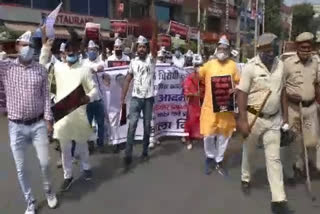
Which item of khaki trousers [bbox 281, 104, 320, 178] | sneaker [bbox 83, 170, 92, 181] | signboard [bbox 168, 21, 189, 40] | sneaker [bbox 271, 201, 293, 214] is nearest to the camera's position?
sneaker [bbox 271, 201, 293, 214]

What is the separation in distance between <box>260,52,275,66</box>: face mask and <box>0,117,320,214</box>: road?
1545 millimetres

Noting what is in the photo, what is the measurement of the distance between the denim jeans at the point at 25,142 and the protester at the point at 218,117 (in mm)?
2436

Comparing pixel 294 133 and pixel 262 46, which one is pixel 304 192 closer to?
pixel 294 133

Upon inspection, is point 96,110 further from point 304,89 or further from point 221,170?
point 304,89

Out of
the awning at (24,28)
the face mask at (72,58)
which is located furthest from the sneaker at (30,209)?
the awning at (24,28)

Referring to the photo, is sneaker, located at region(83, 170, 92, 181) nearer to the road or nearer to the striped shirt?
the road

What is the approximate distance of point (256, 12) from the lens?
1884 inches

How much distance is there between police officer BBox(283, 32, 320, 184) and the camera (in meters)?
6.73

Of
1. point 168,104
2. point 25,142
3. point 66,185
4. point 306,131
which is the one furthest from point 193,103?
point 25,142

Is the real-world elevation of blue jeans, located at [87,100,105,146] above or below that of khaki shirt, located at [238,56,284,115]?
below

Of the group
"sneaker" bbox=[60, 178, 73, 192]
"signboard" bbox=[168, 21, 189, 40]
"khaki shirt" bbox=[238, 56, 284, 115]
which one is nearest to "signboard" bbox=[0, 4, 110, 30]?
"signboard" bbox=[168, 21, 189, 40]

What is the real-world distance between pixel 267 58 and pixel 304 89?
1.00 metres

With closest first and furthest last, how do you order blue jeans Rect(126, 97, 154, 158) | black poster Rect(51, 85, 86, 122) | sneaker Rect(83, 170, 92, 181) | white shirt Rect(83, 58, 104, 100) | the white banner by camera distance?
black poster Rect(51, 85, 86, 122) → sneaker Rect(83, 170, 92, 181) → blue jeans Rect(126, 97, 154, 158) → white shirt Rect(83, 58, 104, 100) → the white banner

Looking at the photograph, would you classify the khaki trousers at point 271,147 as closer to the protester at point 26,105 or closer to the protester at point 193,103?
the protester at point 26,105
